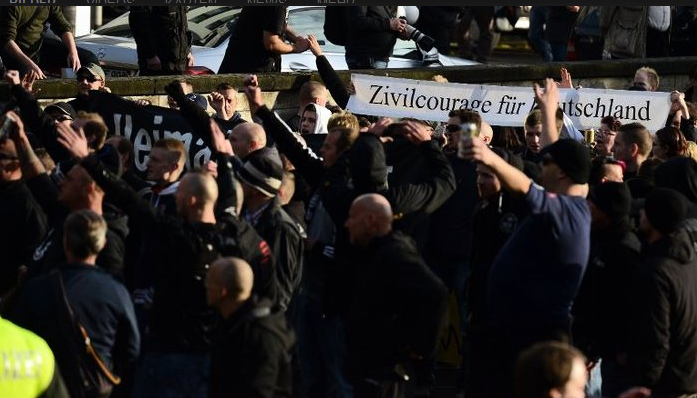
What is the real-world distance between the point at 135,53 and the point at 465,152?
32.5 feet

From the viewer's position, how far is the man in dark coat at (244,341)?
8180 mm

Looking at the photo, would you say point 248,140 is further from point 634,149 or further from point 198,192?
point 634,149

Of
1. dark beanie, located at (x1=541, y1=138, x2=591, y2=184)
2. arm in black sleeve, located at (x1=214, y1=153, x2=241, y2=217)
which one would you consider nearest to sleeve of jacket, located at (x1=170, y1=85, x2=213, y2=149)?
arm in black sleeve, located at (x1=214, y1=153, x2=241, y2=217)

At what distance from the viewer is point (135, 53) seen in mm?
17766

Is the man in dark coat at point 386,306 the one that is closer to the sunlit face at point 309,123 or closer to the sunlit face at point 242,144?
the sunlit face at point 242,144

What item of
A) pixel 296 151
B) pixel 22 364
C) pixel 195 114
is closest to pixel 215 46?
pixel 195 114

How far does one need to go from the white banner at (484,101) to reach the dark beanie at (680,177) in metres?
3.58

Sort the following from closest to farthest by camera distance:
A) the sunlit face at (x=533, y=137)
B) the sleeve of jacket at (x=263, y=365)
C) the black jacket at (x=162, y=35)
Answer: the sleeve of jacket at (x=263, y=365), the sunlit face at (x=533, y=137), the black jacket at (x=162, y=35)

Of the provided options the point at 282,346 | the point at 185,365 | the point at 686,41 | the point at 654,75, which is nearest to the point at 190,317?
the point at 185,365

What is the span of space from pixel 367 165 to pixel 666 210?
1.69 metres

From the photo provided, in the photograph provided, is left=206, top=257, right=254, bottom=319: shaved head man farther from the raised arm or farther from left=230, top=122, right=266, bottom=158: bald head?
the raised arm

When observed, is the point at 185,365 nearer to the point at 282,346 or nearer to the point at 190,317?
the point at 190,317

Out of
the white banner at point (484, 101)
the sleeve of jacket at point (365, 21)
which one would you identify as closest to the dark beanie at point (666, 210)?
the white banner at point (484, 101)

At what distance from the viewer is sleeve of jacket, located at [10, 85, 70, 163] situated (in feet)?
36.6
